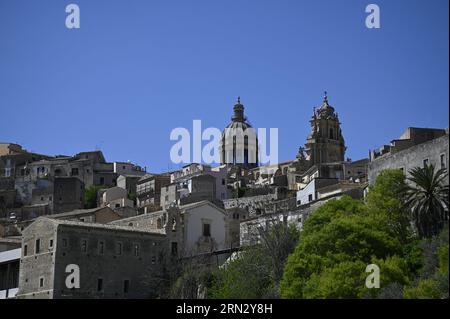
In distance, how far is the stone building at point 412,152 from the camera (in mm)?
60625

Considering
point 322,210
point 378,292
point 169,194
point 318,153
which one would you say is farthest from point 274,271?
point 318,153

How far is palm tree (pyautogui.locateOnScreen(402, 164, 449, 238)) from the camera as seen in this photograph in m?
57.7

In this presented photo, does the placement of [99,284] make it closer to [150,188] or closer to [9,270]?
[9,270]

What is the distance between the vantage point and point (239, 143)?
543ft

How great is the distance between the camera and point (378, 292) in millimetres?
53719

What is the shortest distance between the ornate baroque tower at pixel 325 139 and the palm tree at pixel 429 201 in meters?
89.3

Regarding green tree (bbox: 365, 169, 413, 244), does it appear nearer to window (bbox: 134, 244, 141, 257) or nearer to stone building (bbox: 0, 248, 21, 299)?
window (bbox: 134, 244, 141, 257)

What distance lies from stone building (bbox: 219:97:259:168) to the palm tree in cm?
10394

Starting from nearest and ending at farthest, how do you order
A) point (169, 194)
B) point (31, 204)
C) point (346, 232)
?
point (346, 232), point (169, 194), point (31, 204)

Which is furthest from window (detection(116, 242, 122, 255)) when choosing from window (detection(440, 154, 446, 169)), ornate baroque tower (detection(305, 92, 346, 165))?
ornate baroque tower (detection(305, 92, 346, 165))

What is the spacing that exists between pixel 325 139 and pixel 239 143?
19027 mm

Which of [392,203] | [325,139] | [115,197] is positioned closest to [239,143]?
[325,139]
